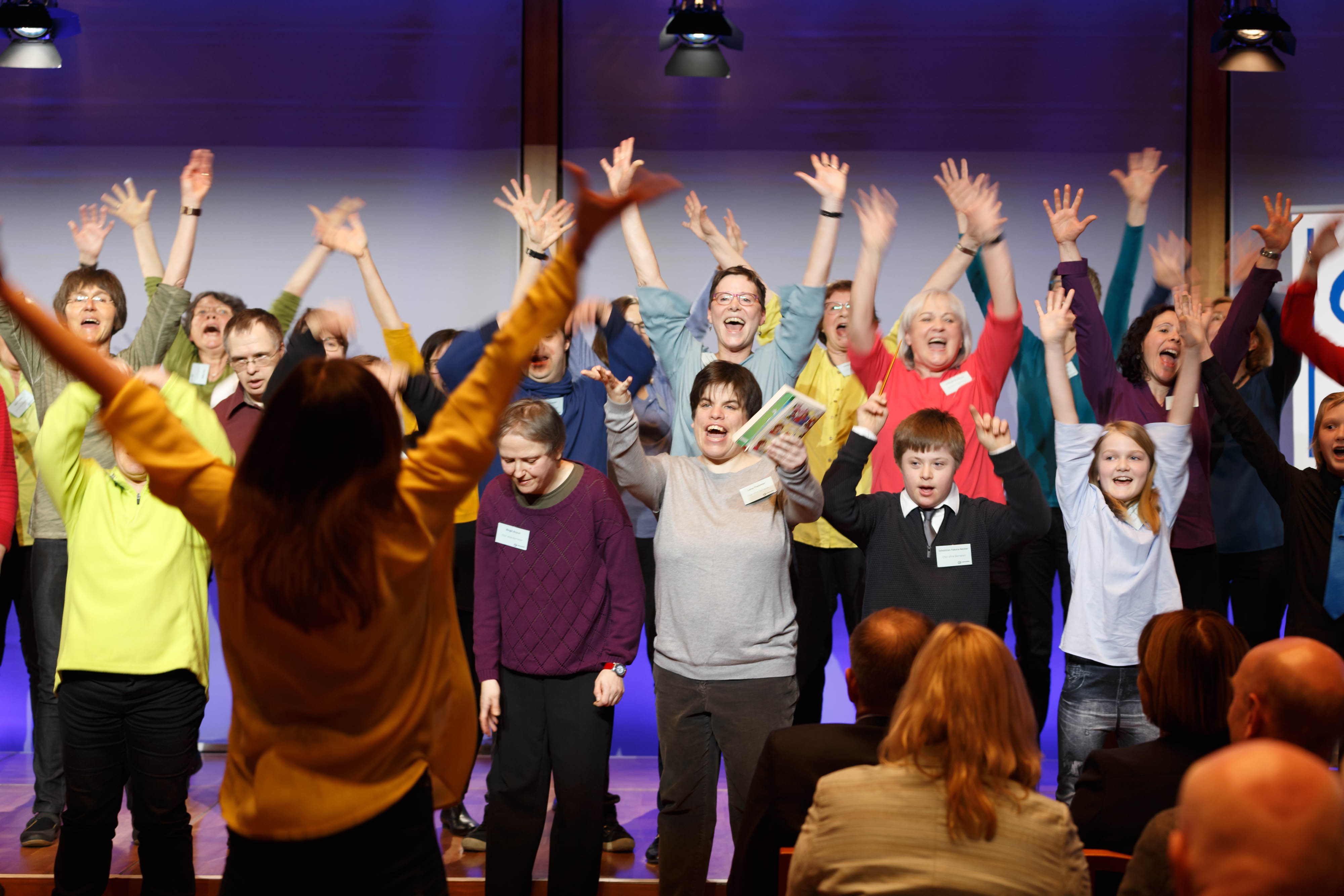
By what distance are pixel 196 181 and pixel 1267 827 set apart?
13.0 ft

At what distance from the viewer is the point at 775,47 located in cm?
523

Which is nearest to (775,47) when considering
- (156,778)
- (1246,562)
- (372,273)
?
(372,273)

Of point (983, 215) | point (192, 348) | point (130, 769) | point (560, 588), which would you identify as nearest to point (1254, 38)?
point (983, 215)

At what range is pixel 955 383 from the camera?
12.5 ft

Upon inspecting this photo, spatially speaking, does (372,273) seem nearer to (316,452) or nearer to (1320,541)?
(316,452)

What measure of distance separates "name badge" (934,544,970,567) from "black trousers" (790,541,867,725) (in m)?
0.65

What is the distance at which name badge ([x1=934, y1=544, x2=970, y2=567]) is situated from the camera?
125 inches

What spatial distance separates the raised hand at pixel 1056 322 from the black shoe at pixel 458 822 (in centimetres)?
248

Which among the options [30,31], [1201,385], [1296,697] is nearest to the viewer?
[1296,697]

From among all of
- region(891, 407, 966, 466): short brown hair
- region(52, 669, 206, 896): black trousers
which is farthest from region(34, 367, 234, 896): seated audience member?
region(891, 407, 966, 466): short brown hair

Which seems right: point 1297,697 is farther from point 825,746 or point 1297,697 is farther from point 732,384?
point 732,384

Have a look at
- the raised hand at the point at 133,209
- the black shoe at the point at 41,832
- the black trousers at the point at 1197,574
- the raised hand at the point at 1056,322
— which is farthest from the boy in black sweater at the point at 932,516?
the raised hand at the point at 133,209

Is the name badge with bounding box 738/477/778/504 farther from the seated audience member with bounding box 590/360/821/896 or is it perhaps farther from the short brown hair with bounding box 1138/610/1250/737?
the short brown hair with bounding box 1138/610/1250/737

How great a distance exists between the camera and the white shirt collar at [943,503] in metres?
3.27
